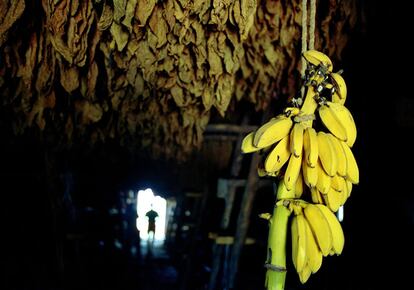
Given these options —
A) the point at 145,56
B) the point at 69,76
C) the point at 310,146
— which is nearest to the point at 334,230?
the point at 310,146

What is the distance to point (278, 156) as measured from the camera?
5.39 ft

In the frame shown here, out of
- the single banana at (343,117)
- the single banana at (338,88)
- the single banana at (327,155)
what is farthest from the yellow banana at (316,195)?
the single banana at (338,88)

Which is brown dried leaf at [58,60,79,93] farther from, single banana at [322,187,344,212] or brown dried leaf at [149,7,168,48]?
single banana at [322,187,344,212]

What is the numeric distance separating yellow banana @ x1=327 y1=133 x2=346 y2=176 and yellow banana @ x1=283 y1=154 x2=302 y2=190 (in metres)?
0.14

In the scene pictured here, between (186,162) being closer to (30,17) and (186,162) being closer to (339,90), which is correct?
(30,17)

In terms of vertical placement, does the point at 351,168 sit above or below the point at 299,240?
above

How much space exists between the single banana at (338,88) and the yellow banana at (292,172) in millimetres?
305

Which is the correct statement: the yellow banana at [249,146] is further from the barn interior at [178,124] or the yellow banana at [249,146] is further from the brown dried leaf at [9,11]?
the brown dried leaf at [9,11]

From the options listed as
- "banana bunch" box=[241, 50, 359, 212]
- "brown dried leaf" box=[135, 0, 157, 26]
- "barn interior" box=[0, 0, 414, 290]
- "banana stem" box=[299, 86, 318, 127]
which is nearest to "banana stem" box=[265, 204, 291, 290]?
"banana bunch" box=[241, 50, 359, 212]

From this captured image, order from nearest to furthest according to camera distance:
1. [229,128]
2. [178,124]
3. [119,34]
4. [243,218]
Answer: [119,34], [178,124], [243,218], [229,128]

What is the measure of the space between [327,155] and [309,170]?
Answer: 9 cm

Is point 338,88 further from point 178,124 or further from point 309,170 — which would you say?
point 178,124

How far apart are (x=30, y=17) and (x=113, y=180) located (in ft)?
11.0

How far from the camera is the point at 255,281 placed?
4660 millimetres
